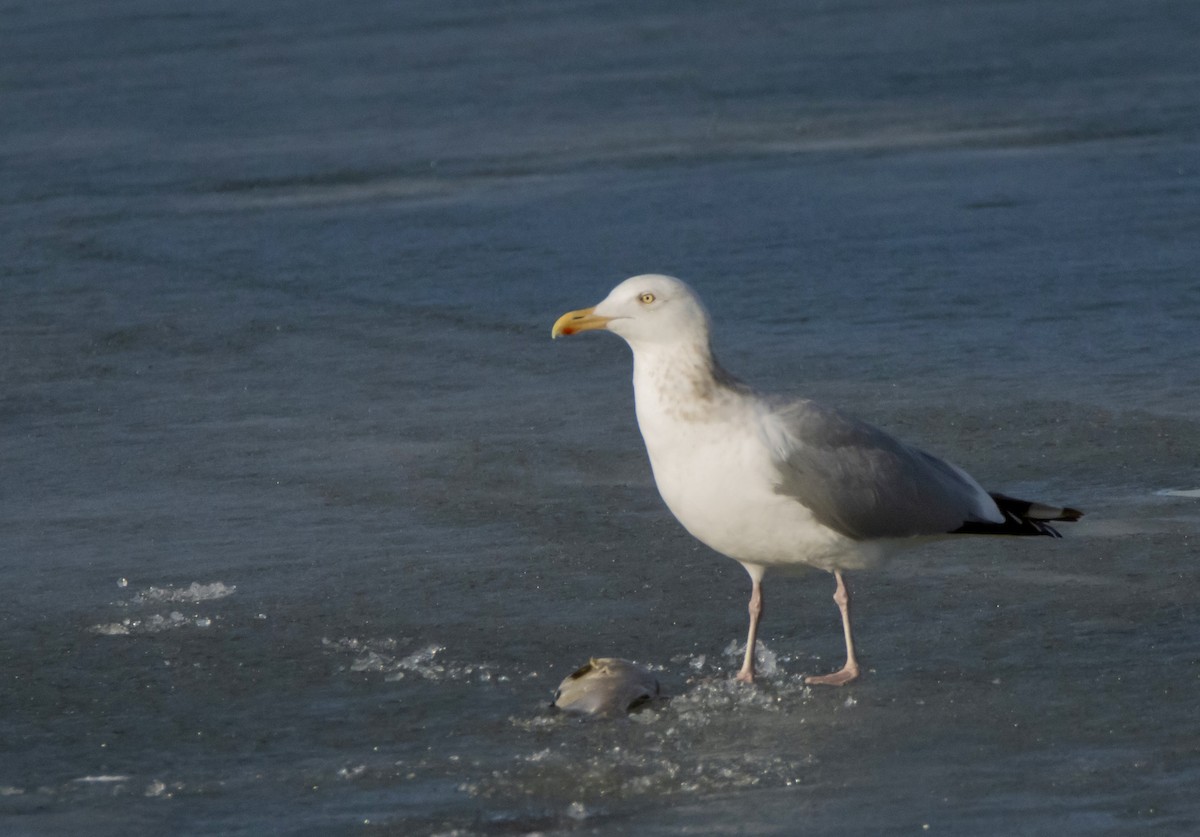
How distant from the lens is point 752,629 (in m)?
4.69

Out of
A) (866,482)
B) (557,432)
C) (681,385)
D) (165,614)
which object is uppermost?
(681,385)

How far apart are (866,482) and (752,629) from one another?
460 millimetres

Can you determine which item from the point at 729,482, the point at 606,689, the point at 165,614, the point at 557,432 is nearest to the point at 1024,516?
the point at 729,482

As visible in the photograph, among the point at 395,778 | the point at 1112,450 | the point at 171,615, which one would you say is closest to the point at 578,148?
the point at 1112,450

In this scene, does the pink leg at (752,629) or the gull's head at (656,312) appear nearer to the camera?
the pink leg at (752,629)

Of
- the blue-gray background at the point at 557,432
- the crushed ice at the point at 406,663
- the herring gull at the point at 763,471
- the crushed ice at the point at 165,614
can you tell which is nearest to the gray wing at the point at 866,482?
the herring gull at the point at 763,471

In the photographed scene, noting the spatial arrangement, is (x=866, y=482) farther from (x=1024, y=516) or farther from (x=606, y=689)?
(x=606, y=689)

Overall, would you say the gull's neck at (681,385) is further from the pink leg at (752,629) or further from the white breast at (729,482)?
the pink leg at (752,629)

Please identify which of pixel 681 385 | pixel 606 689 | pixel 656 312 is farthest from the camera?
pixel 656 312

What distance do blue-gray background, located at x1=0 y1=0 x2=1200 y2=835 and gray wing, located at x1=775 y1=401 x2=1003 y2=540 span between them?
26 centimetres

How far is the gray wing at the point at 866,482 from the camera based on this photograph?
185 inches

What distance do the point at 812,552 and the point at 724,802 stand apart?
1096 mm

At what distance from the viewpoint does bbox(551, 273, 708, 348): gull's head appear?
4.84 meters

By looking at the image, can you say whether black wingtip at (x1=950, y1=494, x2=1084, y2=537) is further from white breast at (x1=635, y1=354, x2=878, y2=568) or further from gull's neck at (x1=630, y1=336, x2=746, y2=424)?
gull's neck at (x1=630, y1=336, x2=746, y2=424)
